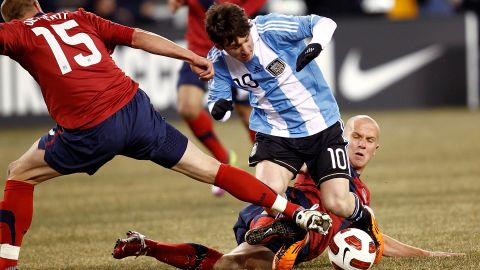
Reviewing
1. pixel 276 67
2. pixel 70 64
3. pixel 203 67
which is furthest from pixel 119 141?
pixel 276 67

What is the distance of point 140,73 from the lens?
54.3 ft

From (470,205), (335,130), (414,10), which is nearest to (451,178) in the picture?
(470,205)

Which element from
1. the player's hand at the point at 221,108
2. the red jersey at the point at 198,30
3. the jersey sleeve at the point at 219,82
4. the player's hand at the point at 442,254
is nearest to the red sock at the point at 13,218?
the player's hand at the point at 221,108

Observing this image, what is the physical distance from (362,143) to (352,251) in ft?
4.45

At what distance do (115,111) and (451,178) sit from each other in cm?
546

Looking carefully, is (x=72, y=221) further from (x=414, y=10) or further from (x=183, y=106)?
(x=414, y=10)

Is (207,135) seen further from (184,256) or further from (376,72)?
(376,72)

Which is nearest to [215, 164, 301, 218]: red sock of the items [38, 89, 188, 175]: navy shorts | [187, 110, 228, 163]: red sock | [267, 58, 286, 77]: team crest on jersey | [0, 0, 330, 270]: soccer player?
[0, 0, 330, 270]: soccer player

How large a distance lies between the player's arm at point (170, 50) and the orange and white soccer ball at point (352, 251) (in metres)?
1.25

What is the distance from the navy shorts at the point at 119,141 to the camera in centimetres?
582

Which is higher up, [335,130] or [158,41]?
[158,41]

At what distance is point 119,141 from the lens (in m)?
5.84

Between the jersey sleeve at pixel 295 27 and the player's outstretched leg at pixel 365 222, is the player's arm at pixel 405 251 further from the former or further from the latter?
the jersey sleeve at pixel 295 27

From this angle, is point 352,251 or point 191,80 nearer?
point 352,251
